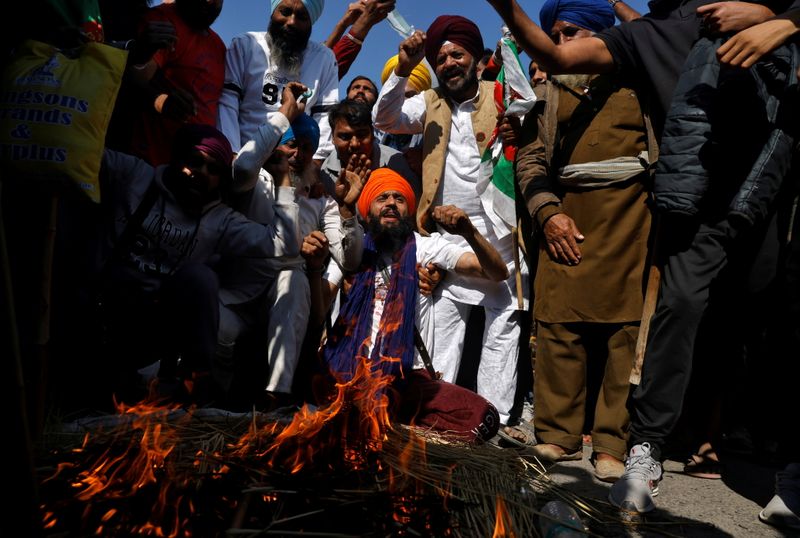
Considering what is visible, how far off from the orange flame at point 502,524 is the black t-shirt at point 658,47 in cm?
227

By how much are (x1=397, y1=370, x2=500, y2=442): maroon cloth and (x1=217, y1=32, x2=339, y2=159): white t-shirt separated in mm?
2063

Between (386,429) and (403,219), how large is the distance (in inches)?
82.0

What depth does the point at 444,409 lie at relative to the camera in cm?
370

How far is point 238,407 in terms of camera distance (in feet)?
12.4

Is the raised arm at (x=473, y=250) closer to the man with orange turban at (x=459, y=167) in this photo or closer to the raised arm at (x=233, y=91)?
the man with orange turban at (x=459, y=167)

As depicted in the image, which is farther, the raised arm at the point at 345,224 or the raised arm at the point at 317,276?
the raised arm at the point at 345,224

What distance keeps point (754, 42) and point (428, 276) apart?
2.40m

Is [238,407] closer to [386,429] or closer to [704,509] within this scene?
[386,429]

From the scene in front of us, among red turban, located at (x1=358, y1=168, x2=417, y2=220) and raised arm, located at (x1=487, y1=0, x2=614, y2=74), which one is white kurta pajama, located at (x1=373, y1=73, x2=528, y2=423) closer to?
red turban, located at (x1=358, y1=168, x2=417, y2=220)

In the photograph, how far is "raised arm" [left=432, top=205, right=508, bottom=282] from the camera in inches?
153

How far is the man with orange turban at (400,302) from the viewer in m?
3.70

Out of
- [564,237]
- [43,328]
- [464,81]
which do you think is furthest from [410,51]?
[43,328]

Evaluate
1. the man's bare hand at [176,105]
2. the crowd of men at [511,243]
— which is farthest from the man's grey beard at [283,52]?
the man's bare hand at [176,105]

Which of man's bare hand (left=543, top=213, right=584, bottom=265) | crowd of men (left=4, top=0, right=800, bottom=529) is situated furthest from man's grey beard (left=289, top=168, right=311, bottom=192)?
man's bare hand (left=543, top=213, right=584, bottom=265)
